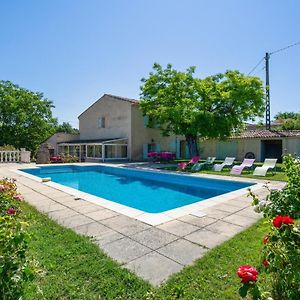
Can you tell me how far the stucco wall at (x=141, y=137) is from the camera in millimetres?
26438

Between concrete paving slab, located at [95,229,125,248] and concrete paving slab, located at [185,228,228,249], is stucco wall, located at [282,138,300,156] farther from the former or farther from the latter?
concrete paving slab, located at [95,229,125,248]

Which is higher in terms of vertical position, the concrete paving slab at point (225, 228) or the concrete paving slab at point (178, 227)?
the concrete paving slab at point (178, 227)

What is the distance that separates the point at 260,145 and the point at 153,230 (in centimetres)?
2306

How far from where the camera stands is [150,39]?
16.1 m

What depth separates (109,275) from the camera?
324 centimetres

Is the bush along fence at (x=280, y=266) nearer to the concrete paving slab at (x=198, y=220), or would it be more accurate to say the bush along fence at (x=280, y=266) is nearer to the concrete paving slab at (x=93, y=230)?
the concrete paving slab at (x=198, y=220)

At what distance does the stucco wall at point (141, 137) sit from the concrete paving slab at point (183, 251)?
2225 cm

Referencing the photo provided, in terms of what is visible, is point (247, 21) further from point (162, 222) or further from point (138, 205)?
point (162, 222)

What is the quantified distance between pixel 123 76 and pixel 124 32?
20.9ft

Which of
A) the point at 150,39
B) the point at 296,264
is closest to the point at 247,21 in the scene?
the point at 150,39

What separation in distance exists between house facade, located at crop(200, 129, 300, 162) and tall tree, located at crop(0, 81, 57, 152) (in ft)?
80.7

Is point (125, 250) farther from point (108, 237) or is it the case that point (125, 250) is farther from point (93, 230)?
point (93, 230)

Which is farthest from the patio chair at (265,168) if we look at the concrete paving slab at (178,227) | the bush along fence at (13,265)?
the bush along fence at (13,265)

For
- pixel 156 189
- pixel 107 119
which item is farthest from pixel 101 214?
pixel 107 119
